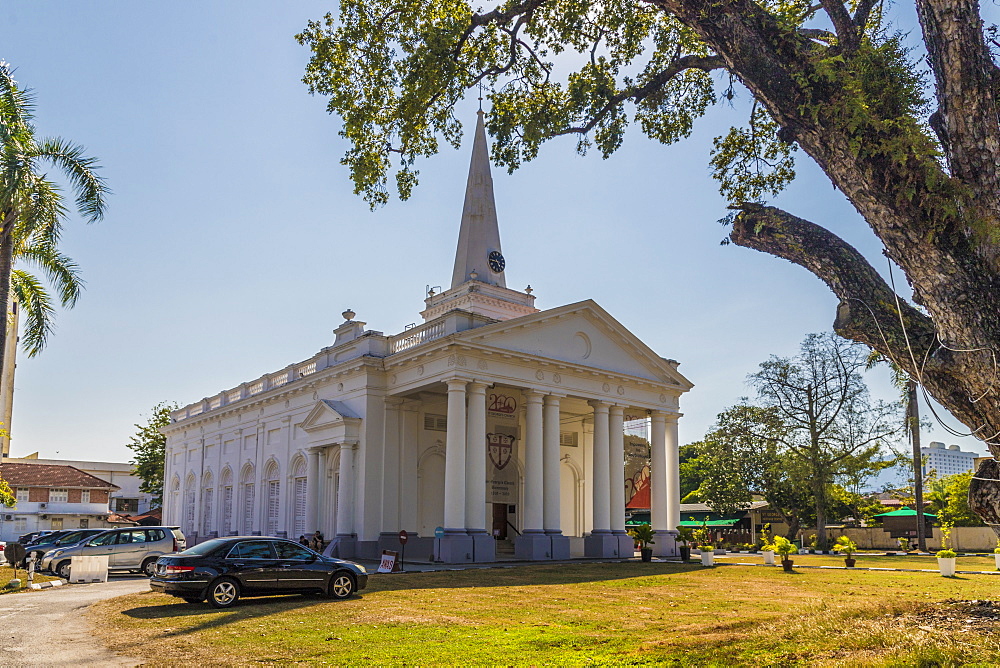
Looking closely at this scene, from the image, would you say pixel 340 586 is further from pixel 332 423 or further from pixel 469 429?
pixel 332 423

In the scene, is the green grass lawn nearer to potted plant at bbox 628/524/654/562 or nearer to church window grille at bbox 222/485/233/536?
potted plant at bbox 628/524/654/562

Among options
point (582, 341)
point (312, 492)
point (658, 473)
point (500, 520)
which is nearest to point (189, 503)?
point (312, 492)

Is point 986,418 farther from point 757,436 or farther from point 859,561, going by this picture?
point 757,436

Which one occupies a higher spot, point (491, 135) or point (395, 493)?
point (491, 135)

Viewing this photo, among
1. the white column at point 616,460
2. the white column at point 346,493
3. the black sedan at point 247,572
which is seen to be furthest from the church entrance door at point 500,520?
the black sedan at point 247,572

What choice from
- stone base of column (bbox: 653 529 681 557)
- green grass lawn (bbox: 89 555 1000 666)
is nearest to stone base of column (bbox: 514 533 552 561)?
stone base of column (bbox: 653 529 681 557)

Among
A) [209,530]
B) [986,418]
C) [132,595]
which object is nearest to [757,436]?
[209,530]

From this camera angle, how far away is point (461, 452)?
29.4 metres

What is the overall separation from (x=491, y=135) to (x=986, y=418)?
869 cm

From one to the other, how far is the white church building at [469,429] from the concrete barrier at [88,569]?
9.61 metres

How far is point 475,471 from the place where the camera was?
2959 cm

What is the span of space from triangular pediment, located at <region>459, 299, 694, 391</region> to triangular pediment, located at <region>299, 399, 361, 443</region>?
621 centimetres

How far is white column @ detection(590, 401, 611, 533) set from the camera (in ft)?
110

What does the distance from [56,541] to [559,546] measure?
57.4 feet
